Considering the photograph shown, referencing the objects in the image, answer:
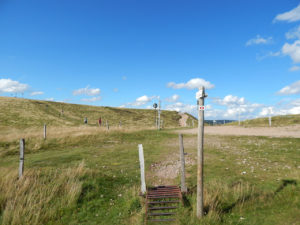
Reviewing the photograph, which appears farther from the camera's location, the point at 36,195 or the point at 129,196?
the point at 129,196

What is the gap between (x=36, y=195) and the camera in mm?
6852

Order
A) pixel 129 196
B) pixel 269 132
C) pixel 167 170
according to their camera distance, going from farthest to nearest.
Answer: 1. pixel 269 132
2. pixel 167 170
3. pixel 129 196

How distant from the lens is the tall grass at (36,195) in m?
5.91

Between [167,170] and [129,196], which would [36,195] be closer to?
[129,196]

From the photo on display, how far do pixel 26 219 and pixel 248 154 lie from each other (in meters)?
12.6

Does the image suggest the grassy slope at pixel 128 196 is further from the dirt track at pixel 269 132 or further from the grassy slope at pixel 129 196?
the dirt track at pixel 269 132

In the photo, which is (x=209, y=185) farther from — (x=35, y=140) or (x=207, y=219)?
(x=35, y=140)

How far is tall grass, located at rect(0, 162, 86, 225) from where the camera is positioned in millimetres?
5906

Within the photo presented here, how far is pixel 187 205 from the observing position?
6.26 meters

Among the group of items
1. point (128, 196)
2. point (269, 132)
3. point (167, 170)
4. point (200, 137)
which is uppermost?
point (200, 137)

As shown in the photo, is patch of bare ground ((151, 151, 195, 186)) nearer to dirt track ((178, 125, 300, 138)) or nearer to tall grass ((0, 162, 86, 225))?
tall grass ((0, 162, 86, 225))

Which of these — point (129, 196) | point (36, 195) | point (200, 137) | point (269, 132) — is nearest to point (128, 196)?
point (129, 196)

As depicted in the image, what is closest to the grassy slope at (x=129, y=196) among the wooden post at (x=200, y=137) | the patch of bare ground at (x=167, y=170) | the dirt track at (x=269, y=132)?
the wooden post at (x=200, y=137)

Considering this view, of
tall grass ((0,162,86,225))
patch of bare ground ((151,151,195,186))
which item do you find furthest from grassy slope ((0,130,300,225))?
patch of bare ground ((151,151,195,186))
